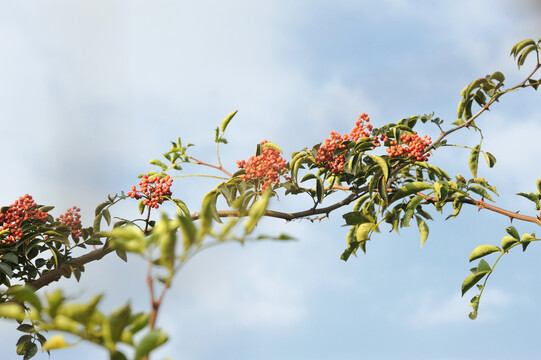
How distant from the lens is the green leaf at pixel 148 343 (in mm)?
801

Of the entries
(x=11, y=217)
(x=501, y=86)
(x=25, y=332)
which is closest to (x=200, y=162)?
(x=11, y=217)

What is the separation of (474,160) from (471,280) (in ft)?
2.63

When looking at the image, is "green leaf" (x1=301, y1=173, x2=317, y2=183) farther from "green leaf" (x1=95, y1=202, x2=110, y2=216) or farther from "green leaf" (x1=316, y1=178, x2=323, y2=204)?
"green leaf" (x1=95, y1=202, x2=110, y2=216)

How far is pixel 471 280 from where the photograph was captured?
9.49 ft

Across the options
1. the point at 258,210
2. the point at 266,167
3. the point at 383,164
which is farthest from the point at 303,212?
the point at 258,210

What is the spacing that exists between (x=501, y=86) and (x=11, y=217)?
312 centimetres

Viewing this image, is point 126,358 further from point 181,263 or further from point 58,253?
point 58,253

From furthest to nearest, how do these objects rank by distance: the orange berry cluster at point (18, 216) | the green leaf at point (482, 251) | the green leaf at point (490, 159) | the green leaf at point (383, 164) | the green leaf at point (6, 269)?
1. the orange berry cluster at point (18, 216)
2. the green leaf at point (490, 159)
3. the green leaf at point (6, 269)
4. the green leaf at point (482, 251)
5. the green leaf at point (383, 164)

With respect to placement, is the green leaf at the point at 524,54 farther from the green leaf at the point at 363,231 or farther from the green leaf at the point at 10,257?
the green leaf at the point at 10,257

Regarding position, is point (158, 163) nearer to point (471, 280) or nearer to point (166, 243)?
point (471, 280)

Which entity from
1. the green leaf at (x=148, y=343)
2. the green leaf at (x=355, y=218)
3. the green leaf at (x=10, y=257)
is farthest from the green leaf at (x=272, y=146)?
the green leaf at (x=148, y=343)

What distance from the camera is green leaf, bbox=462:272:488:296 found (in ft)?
9.47

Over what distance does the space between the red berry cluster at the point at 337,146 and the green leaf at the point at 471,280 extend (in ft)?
2.84

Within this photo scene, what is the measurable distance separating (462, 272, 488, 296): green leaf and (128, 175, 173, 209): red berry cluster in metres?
1.73
